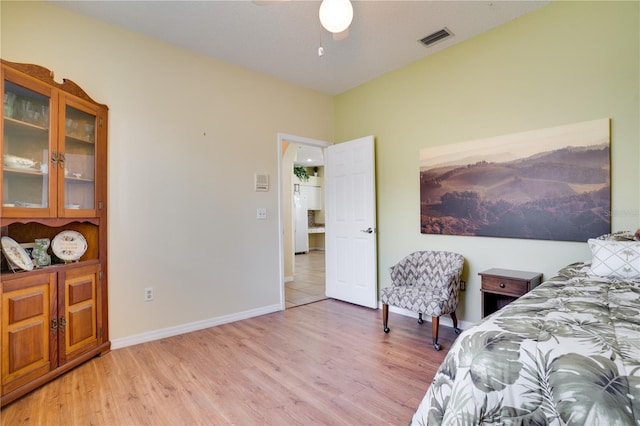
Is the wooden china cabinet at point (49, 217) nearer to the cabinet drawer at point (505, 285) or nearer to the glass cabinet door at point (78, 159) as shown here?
the glass cabinet door at point (78, 159)

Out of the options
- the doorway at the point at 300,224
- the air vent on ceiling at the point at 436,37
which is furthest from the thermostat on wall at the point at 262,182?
the air vent on ceiling at the point at 436,37

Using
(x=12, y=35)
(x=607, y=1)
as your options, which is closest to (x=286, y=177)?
(x=12, y=35)

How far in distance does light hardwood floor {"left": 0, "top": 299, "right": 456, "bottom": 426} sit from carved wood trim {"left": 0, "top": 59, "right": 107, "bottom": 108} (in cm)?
206

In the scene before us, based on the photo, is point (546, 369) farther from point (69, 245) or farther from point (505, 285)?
point (69, 245)

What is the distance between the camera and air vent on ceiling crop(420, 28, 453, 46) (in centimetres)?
291

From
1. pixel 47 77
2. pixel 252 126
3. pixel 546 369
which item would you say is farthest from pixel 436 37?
pixel 47 77

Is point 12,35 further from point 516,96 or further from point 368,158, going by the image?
point 516,96

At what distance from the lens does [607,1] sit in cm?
231

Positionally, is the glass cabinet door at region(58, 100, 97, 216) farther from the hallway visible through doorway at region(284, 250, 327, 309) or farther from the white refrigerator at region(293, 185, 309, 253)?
the white refrigerator at region(293, 185, 309, 253)

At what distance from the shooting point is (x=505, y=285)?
2.52 m

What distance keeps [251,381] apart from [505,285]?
208 cm

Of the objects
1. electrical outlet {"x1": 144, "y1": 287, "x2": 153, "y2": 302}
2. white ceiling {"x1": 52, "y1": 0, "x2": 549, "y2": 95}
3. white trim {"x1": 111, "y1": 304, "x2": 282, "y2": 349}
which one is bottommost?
white trim {"x1": 111, "y1": 304, "x2": 282, "y2": 349}

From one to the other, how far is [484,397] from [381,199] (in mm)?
2967

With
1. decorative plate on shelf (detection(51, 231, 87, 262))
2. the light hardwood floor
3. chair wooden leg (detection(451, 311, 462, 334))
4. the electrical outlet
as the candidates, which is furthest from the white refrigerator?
decorative plate on shelf (detection(51, 231, 87, 262))
